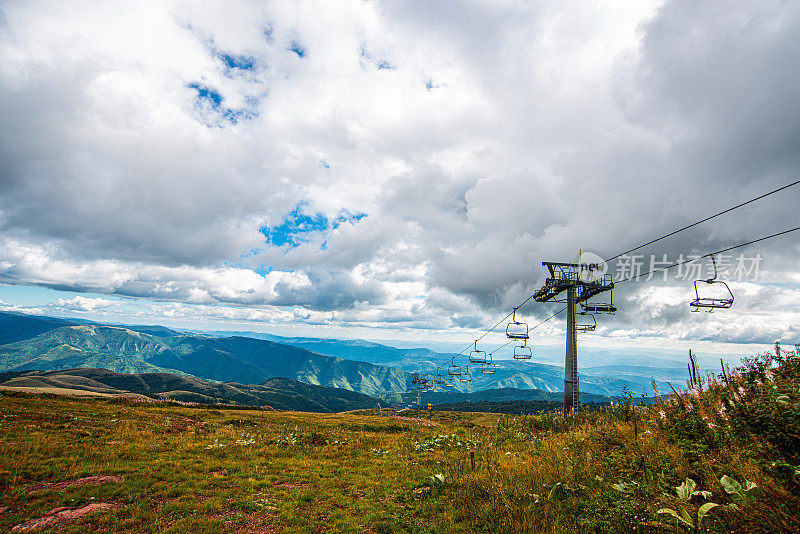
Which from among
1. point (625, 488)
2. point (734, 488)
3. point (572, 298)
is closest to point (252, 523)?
point (625, 488)

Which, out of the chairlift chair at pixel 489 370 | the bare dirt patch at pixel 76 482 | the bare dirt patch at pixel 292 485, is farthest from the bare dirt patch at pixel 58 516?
the chairlift chair at pixel 489 370

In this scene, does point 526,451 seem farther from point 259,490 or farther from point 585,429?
point 259,490

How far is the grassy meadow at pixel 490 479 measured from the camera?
682 centimetres

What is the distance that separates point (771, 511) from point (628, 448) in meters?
5.48

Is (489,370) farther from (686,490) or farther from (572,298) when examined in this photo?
(686,490)

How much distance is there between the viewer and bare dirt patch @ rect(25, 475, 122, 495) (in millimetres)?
13007

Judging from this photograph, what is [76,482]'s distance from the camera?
13898mm

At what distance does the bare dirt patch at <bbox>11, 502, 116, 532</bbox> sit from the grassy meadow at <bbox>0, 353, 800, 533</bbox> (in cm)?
13

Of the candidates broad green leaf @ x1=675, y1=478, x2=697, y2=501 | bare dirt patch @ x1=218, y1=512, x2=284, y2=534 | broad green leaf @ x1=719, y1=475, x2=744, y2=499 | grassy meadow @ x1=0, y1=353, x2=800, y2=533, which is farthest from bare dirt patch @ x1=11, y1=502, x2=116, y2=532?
broad green leaf @ x1=719, y1=475, x2=744, y2=499

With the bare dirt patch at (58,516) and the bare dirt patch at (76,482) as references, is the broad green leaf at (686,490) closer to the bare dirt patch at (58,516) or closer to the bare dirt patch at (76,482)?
the bare dirt patch at (58,516)

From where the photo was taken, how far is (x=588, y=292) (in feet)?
112

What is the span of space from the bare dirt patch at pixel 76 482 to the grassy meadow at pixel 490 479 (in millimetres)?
121

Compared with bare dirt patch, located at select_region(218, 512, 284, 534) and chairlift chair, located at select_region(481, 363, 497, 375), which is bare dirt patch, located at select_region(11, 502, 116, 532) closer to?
bare dirt patch, located at select_region(218, 512, 284, 534)

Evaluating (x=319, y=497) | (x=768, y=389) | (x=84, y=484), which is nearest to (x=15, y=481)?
(x=84, y=484)
